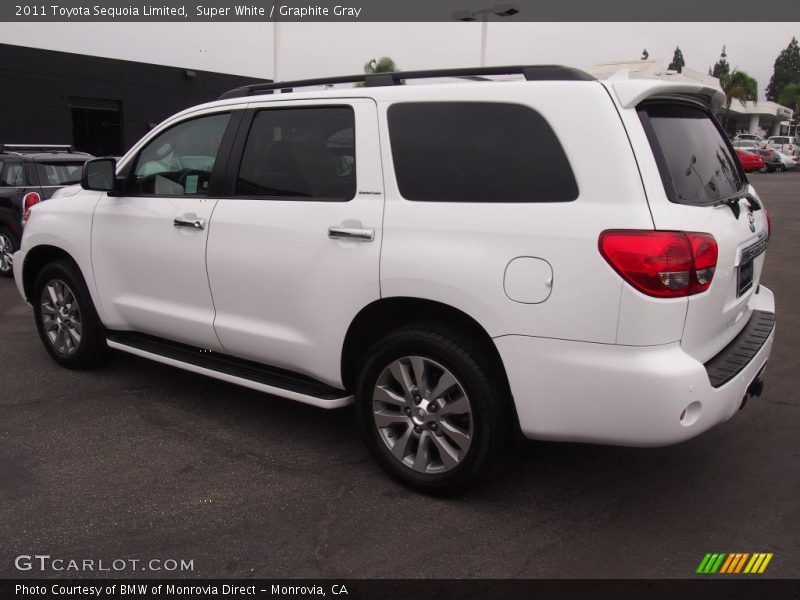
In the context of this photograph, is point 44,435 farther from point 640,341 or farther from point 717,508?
point 717,508

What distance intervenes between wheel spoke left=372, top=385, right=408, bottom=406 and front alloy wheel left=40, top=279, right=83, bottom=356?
265 cm

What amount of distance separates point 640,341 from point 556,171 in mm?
785

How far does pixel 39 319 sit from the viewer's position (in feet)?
17.9

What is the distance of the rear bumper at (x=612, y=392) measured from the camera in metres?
2.81

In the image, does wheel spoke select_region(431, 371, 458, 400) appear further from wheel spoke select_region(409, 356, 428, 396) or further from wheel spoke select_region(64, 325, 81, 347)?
wheel spoke select_region(64, 325, 81, 347)

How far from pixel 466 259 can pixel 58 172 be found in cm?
807

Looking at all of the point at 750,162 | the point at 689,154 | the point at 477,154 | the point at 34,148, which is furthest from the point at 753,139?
the point at 477,154

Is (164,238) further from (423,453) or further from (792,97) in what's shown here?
(792,97)

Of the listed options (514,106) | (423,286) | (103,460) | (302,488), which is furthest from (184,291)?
(514,106)

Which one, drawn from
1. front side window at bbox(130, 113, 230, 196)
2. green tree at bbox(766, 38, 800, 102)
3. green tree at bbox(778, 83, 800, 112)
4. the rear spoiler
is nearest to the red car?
the rear spoiler

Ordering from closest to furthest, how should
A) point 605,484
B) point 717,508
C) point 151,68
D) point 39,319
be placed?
point 717,508
point 605,484
point 39,319
point 151,68

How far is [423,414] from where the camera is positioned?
340cm

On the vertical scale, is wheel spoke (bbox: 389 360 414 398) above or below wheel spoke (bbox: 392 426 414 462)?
above

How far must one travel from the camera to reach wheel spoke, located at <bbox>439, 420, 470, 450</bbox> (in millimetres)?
3291
